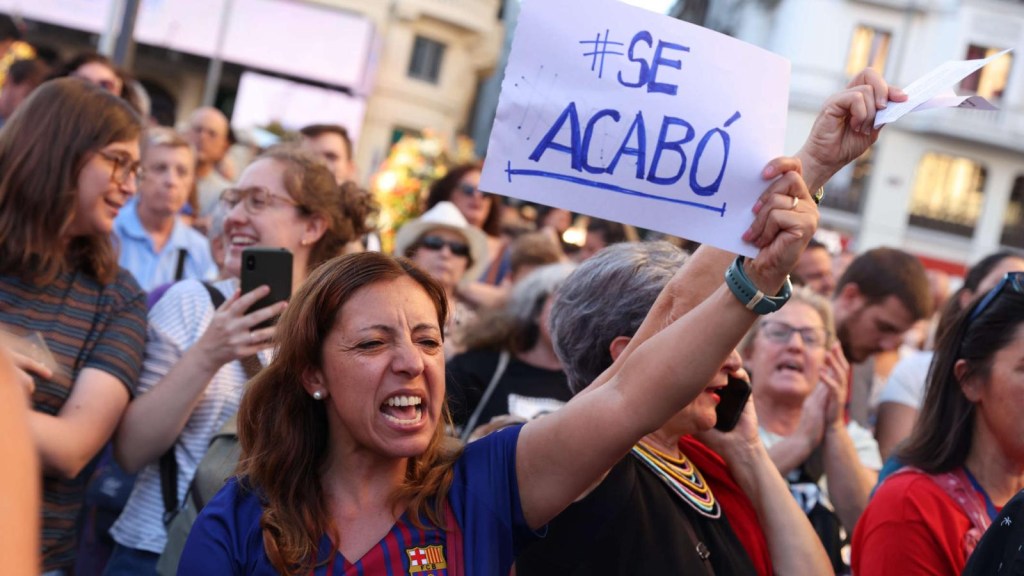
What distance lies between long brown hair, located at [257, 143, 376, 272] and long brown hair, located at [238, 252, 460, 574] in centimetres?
140

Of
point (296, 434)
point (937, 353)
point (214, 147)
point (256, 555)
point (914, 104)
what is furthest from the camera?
point (214, 147)

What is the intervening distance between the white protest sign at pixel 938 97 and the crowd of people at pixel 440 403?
0.14 feet

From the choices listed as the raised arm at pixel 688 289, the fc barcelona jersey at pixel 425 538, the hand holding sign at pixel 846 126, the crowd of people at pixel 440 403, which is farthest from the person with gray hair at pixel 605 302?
the hand holding sign at pixel 846 126

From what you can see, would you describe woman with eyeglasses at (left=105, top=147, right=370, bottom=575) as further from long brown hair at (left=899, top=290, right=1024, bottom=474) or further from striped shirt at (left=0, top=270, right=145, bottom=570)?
long brown hair at (left=899, top=290, right=1024, bottom=474)

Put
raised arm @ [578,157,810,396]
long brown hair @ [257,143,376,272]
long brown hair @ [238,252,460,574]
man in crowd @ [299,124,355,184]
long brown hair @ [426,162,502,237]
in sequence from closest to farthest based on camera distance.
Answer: long brown hair @ [238,252,460,574] < raised arm @ [578,157,810,396] < long brown hair @ [257,143,376,272] < man in crowd @ [299,124,355,184] < long brown hair @ [426,162,502,237]

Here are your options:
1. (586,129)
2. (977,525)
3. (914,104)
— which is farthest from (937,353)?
(586,129)

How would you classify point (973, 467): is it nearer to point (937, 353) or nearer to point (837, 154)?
point (937, 353)

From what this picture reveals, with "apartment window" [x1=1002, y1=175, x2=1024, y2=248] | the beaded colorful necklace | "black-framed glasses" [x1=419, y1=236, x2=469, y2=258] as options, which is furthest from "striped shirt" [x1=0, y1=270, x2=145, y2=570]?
"apartment window" [x1=1002, y1=175, x2=1024, y2=248]

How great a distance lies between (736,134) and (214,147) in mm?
6413

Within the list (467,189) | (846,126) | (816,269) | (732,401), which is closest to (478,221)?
(467,189)

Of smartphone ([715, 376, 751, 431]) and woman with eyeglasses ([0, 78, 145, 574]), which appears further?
woman with eyeglasses ([0, 78, 145, 574])

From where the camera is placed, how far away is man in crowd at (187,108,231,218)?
8031 mm

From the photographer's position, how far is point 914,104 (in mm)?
2230

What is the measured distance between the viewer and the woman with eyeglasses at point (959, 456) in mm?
3062
